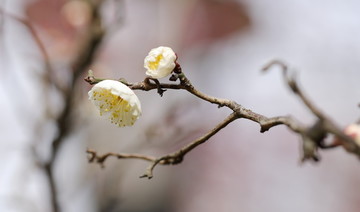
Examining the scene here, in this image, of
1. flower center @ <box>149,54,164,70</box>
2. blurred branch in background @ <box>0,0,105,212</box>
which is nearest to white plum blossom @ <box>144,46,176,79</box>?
flower center @ <box>149,54,164,70</box>

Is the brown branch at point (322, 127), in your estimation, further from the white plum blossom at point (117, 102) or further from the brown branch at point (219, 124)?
the white plum blossom at point (117, 102)

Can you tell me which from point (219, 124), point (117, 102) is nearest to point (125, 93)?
point (117, 102)

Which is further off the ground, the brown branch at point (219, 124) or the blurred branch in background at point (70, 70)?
the brown branch at point (219, 124)

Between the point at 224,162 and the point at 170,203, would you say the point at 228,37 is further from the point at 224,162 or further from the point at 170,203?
the point at 170,203

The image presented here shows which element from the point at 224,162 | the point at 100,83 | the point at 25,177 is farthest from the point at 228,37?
the point at 100,83

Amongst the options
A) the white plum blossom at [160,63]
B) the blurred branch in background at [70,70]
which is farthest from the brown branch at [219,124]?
the blurred branch in background at [70,70]

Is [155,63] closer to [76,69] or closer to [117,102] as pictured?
[117,102]
